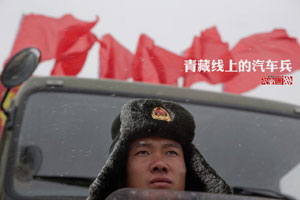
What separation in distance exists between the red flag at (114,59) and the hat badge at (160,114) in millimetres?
1867

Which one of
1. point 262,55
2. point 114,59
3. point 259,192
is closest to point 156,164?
point 259,192

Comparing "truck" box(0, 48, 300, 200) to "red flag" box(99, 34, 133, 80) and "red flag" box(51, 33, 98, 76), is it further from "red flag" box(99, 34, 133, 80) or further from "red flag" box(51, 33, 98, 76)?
"red flag" box(99, 34, 133, 80)

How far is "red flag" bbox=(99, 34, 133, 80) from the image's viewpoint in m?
4.13

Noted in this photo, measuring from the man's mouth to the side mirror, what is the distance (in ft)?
4.05

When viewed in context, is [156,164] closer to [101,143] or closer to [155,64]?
[101,143]

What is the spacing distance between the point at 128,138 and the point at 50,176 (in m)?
0.66

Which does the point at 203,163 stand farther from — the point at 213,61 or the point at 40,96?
the point at 213,61

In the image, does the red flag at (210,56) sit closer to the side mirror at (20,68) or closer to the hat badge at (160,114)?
the side mirror at (20,68)

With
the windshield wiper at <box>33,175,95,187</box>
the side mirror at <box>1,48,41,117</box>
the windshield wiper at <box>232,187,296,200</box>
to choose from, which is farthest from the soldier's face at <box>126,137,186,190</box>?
the side mirror at <box>1,48,41,117</box>

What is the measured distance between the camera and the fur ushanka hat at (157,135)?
2.08 m

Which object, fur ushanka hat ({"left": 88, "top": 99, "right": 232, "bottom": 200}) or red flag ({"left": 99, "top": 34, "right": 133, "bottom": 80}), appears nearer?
fur ushanka hat ({"left": 88, "top": 99, "right": 232, "bottom": 200})

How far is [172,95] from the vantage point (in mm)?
3053

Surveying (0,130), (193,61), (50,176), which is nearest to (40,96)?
(0,130)

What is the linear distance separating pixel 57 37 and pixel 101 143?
1.85 metres
